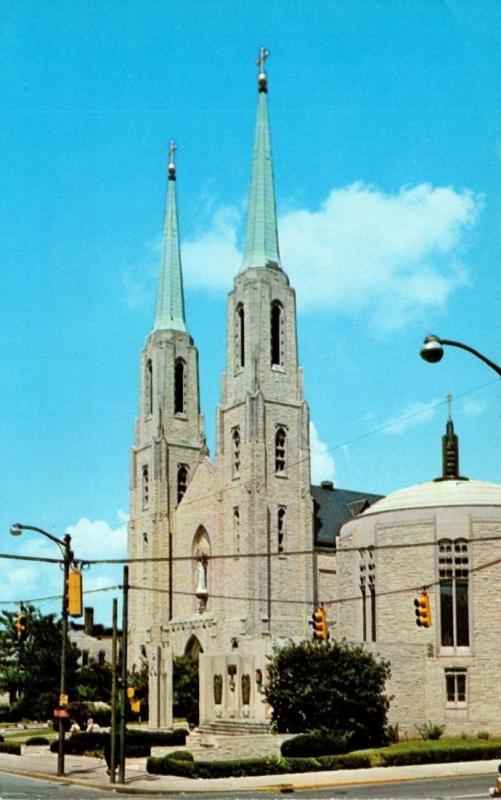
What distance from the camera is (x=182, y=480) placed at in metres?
92.7

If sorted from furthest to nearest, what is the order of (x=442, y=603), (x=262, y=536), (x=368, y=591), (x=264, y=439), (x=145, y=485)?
(x=145, y=485) < (x=264, y=439) < (x=262, y=536) < (x=368, y=591) < (x=442, y=603)

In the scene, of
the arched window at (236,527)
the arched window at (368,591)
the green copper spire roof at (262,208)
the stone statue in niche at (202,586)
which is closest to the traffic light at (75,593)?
the arched window at (368,591)

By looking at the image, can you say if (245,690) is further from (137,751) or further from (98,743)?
(137,751)

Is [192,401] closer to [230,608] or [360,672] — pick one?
[230,608]

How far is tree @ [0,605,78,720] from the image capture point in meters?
72.1

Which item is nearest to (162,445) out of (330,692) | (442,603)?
(442,603)

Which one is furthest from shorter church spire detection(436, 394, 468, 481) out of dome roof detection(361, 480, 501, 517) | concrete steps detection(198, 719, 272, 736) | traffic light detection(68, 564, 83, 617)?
traffic light detection(68, 564, 83, 617)

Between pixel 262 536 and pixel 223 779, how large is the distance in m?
40.4

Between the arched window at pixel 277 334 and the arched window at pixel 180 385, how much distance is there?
15.7m

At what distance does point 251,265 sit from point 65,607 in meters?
49.6

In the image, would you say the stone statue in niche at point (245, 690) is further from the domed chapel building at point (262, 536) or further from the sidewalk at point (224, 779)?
the sidewalk at point (224, 779)

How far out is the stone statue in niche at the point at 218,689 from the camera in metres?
59.2

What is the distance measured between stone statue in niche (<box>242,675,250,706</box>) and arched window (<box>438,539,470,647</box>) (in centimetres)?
983

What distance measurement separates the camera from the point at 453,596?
176ft
